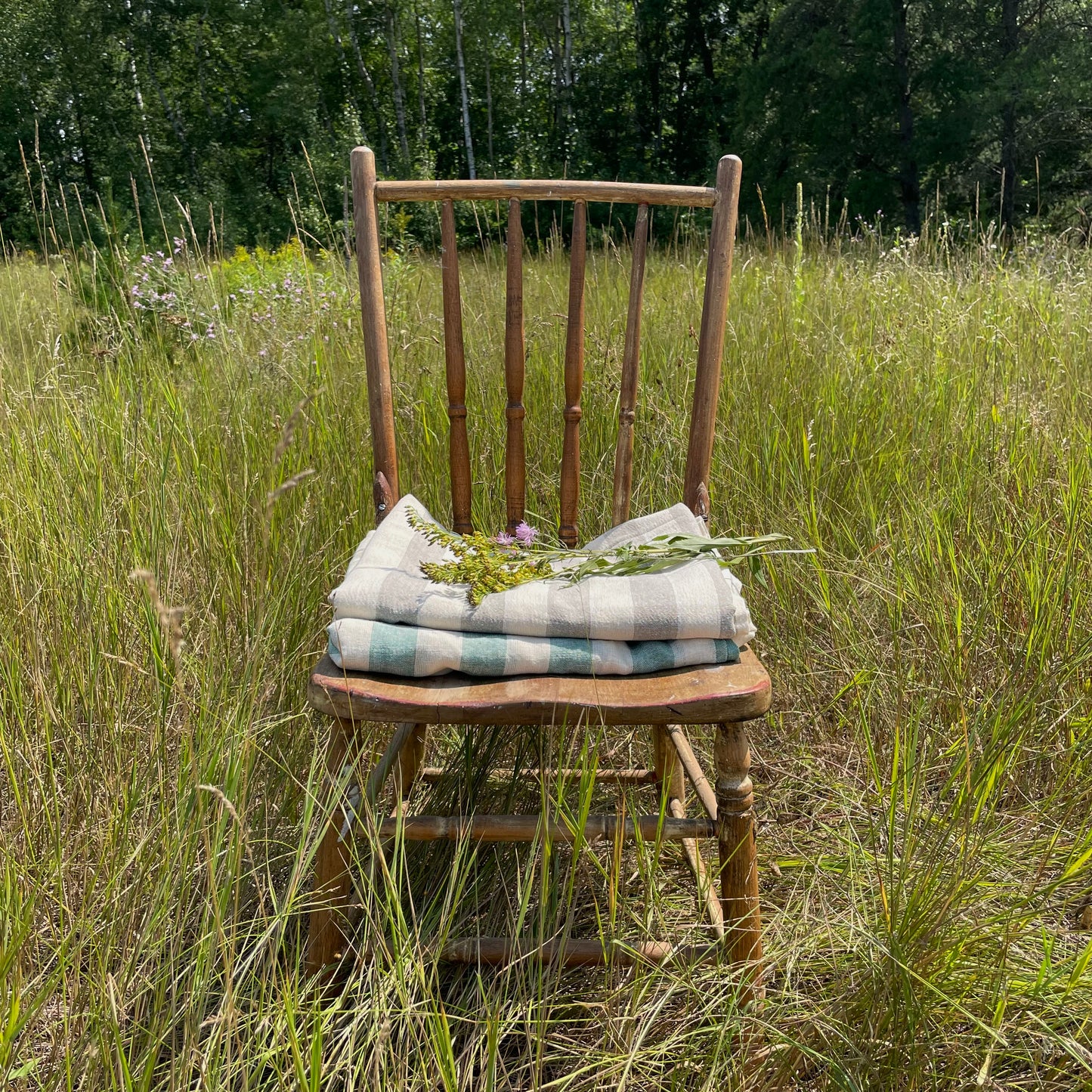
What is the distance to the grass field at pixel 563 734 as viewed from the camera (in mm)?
862

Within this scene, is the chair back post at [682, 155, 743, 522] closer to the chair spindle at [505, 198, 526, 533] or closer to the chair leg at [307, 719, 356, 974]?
the chair spindle at [505, 198, 526, 533]

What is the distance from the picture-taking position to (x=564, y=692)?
0.90m

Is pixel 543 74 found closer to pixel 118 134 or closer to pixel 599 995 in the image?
pixel 118 134

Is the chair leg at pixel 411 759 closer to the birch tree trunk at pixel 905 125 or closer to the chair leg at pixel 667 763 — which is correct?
the chair leg at pixel 667 763

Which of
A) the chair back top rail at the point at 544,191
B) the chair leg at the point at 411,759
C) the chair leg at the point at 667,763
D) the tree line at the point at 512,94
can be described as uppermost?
the tree line at the point at 512,94

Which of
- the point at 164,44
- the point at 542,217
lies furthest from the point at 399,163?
the point at 164,44

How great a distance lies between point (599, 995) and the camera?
1097 mm

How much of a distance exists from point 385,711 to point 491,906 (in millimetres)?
497

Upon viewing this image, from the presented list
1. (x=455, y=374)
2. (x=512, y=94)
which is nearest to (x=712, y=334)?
(x=455, y=374)

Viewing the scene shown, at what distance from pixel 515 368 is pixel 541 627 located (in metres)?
0.54

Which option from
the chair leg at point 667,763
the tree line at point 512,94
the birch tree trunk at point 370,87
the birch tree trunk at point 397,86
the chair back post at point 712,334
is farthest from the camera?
the birch tree trunk at point 370,87

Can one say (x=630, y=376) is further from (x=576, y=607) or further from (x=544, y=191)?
(x=576, y=607)

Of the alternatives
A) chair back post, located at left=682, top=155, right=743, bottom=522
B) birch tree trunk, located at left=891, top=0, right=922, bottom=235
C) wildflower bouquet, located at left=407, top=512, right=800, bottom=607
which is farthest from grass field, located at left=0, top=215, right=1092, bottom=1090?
birch tree trunk, located at left=891, top=0, right=922, bottom=235

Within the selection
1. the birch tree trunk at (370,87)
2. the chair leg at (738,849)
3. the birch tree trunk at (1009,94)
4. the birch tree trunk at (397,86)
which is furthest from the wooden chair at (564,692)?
the birch tree trunk at (370,87)
